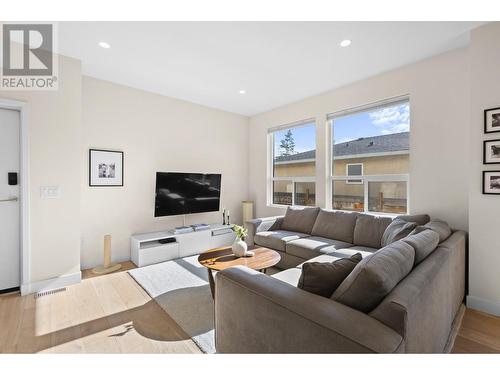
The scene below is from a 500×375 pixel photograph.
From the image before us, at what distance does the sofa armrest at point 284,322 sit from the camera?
922mm

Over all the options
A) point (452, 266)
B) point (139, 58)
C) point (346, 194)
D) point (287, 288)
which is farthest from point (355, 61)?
point (287, 288)

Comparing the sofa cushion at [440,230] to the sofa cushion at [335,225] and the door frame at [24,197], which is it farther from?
the door frame at [24,197]

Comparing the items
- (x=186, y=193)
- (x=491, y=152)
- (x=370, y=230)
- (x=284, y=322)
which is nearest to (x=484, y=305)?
(x=370, y=230)

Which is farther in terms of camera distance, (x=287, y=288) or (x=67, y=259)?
(x=67, y=259)

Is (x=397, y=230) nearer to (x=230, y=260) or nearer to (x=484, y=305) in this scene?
(x=484, y=305)

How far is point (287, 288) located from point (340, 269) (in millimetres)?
319

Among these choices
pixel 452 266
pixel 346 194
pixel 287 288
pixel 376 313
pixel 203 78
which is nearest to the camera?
pixel 376 313

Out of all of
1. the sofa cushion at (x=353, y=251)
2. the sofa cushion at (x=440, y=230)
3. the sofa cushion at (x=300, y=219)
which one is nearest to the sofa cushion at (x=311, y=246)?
the sofa cushion at (x=353, y=251)

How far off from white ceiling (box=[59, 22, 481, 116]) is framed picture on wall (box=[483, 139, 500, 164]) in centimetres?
114

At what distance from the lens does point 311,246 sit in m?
2.99

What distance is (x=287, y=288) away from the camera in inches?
49.6
